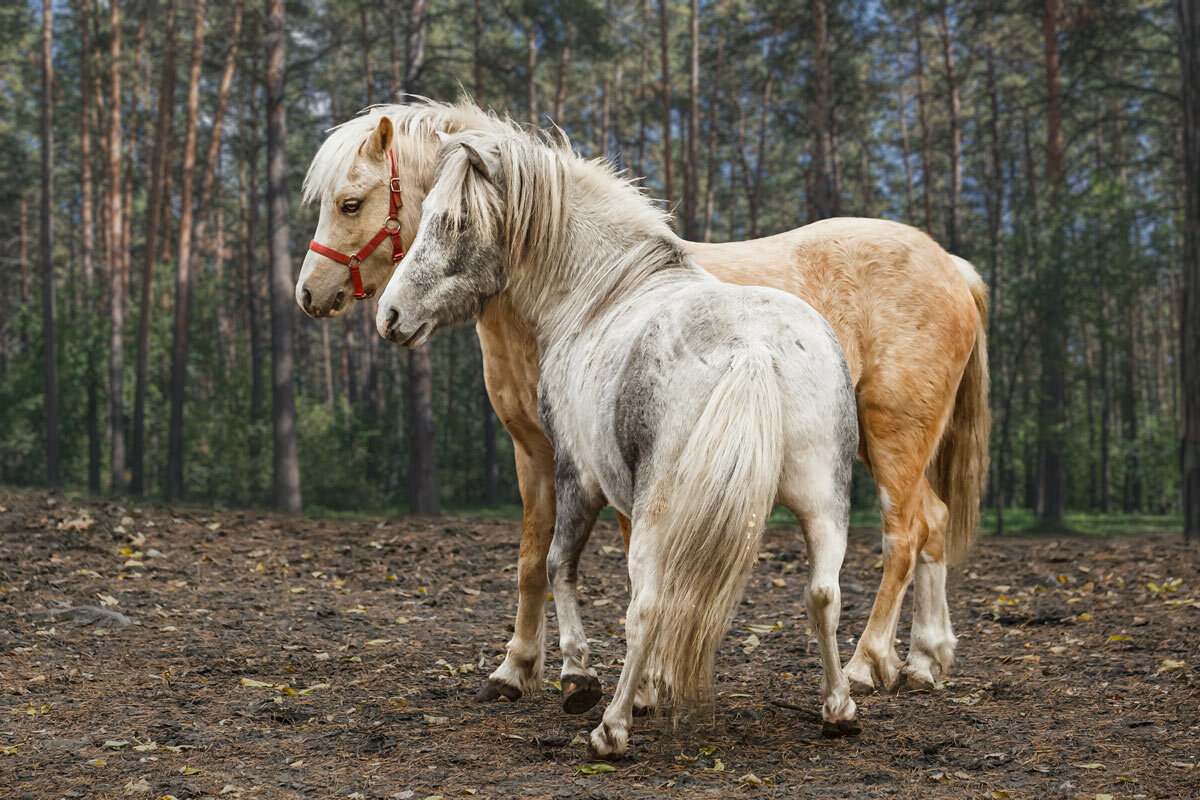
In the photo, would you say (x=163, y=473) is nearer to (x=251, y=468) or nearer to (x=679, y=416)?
(x=251, y=468)

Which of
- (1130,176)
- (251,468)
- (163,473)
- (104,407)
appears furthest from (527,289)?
(1130,176)

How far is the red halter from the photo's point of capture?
4.76m

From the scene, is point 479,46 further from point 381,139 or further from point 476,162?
point 476,162

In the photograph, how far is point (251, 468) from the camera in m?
22.9

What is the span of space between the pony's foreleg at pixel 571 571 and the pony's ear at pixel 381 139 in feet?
6.74

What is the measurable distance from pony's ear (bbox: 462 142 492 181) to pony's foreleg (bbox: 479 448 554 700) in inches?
50.7

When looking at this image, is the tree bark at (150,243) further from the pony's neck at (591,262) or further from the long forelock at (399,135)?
the pony's neck at (591,262)

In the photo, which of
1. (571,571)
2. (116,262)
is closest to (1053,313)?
(571,571)

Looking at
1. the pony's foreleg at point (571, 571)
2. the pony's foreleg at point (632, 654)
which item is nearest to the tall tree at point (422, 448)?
the pony's foreleg at point (571, 571)

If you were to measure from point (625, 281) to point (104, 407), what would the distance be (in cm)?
2749

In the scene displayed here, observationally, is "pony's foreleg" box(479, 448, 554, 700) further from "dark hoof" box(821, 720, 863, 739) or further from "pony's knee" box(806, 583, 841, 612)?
"pony's knee" box(806, 583, 841, 612)

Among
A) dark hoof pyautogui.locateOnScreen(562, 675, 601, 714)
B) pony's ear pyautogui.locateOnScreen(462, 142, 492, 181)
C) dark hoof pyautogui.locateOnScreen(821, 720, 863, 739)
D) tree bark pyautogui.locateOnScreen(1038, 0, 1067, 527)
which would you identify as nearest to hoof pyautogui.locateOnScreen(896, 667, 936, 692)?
dark hoof pyautogui.locateOnScreen(821, 720, 863, 739)

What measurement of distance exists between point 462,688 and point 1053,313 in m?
13.2

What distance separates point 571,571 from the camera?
355cm
